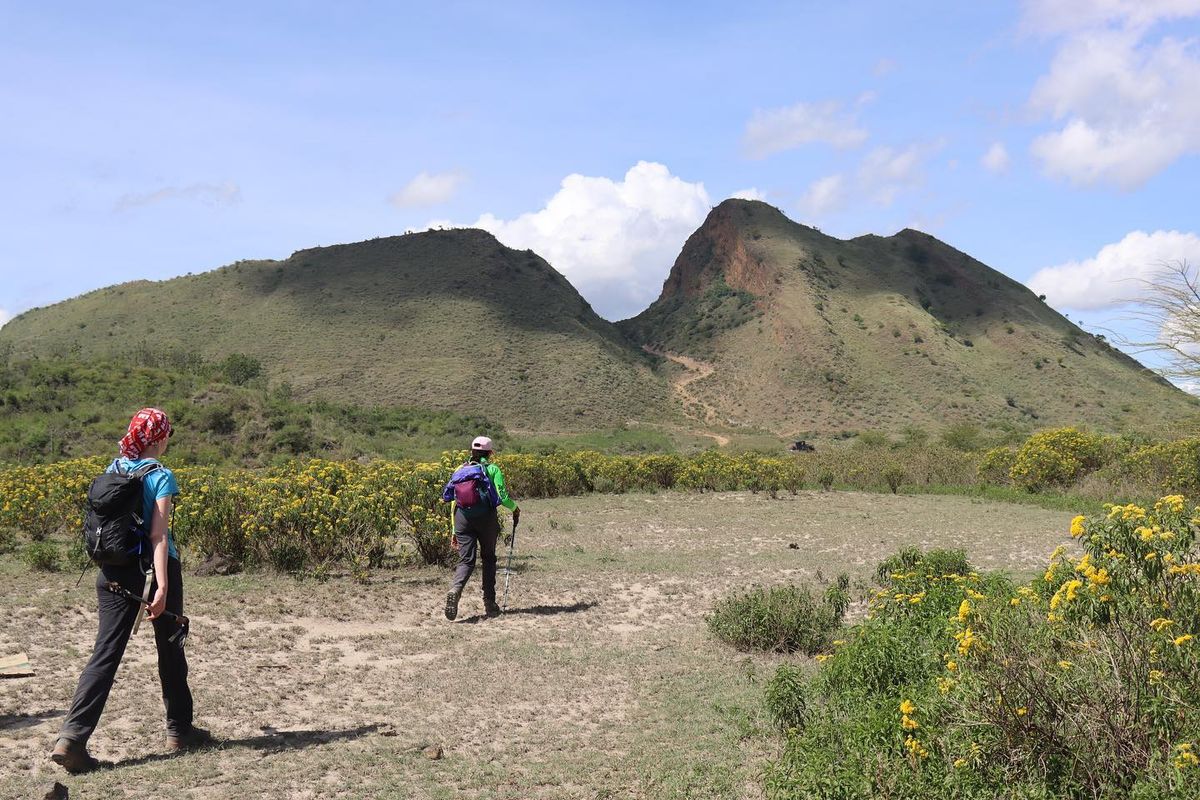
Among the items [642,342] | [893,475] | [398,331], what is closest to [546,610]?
[893,475]

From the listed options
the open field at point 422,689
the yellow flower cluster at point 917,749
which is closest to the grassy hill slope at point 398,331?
the open field at point 422,689

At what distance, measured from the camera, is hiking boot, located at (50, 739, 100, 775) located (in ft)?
14.3

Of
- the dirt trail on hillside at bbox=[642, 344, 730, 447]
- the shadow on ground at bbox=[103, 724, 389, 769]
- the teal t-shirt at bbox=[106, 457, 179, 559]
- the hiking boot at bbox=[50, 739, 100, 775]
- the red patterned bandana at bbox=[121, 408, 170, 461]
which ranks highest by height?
the dirt trail on hillside at bbox=[642, 344, 730, 447]

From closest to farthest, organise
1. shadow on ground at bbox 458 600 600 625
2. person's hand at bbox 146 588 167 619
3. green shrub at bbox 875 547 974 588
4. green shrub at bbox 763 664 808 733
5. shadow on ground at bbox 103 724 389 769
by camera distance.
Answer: person's hand at bbox 146 588 167 619 → shadow on ground at bbox 103 724 389 769 → green shrub at bbox 763 664 808 733 → green shrub at bbox 875 547 974 588 → shadow on ground at bbox 458 600 600 625

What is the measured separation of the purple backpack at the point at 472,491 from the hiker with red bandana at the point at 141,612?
146 inches

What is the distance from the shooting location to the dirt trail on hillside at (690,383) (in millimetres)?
66375

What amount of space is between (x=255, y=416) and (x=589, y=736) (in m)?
35.1

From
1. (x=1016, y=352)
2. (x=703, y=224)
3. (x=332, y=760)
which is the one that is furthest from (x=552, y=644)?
(x=703, y=224)

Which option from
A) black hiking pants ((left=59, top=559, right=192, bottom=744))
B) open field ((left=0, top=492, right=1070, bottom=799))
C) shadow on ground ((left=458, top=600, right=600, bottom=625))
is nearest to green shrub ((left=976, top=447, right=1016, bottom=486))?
open field ((left=0, top=492, right=1070, bottom=799))

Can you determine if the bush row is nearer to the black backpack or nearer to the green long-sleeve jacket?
the black backpack

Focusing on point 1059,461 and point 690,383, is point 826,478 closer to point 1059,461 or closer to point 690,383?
point 1059,461

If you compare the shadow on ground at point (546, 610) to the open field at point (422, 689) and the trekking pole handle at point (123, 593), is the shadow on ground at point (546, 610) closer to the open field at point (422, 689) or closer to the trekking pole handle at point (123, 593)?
the open field at point (422, 689)

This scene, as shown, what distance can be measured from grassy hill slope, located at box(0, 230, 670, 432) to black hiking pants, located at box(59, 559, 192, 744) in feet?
172

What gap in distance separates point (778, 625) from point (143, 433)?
5335mm
